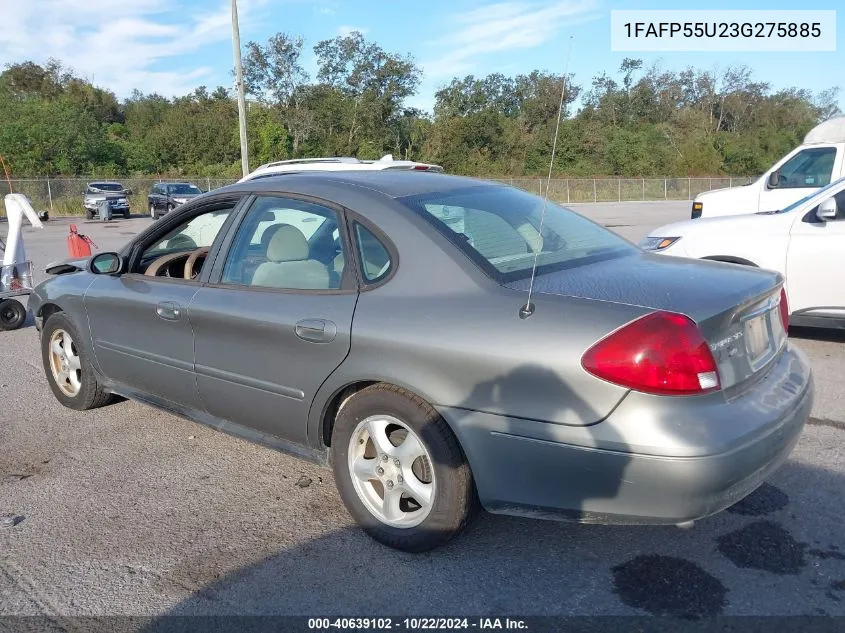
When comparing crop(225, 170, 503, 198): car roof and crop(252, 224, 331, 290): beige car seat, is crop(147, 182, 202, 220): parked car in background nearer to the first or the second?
crop(225, 170, 503, 198): car roof

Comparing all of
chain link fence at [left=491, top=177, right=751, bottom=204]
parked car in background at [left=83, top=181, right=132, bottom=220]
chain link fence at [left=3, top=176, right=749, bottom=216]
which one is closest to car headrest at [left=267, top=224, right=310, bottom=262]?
parked car in background at [left=83, top=181, right=132, bottom=220]

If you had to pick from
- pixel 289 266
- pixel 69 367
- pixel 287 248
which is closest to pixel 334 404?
pixel 289 266

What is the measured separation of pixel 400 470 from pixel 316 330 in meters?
0.71

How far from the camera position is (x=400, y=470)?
3.12 meters

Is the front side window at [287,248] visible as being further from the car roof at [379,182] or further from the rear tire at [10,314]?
the rear tire at [10,314]

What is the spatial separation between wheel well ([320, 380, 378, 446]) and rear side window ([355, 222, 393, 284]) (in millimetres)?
451

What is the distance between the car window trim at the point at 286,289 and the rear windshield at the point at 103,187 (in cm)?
3330

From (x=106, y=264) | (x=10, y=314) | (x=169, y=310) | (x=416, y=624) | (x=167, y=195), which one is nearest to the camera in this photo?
(x=416, y=624)

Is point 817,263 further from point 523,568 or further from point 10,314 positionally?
point 10,314

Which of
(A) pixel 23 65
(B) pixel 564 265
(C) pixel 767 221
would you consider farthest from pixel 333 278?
(A) pixel 23 65

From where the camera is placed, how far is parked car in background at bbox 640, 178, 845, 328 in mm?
6000

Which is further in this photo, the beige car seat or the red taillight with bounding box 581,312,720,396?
the beige car seat

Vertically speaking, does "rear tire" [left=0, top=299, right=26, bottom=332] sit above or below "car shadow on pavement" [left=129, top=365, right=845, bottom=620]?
above

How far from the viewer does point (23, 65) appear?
224ft
